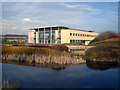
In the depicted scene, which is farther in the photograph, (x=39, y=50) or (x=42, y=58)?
(x=39, y=50)

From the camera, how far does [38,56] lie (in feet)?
37.9

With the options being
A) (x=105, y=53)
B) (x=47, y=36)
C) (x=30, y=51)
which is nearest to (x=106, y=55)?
(x=105, y=53)

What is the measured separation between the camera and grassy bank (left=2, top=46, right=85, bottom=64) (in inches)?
428

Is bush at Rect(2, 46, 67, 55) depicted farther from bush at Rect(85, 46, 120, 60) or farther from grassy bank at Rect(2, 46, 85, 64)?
bush at Rect(85, 46, 120, 60)

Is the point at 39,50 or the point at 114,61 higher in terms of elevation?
the point at 39,50

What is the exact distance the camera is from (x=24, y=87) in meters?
5.76

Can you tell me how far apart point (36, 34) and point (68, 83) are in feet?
191

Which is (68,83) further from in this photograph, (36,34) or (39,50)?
(36,34)

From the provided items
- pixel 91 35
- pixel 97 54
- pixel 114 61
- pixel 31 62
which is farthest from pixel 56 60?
pixel 91 35

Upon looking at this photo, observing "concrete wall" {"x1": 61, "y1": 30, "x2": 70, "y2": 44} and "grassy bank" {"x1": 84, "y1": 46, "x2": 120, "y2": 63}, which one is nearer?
"grassy bank" {"x1": 84, "y1": 46, "x2": 120, "y2": 63}

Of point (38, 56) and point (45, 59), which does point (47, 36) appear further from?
point (45, 59)

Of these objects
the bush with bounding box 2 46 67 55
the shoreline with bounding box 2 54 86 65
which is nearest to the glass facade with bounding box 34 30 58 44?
the bush with bounding box 2 46 67 55

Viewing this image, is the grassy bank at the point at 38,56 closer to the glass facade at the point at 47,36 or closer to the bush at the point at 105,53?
the bush at the point at 105,53

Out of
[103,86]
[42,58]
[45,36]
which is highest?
[45,36]
